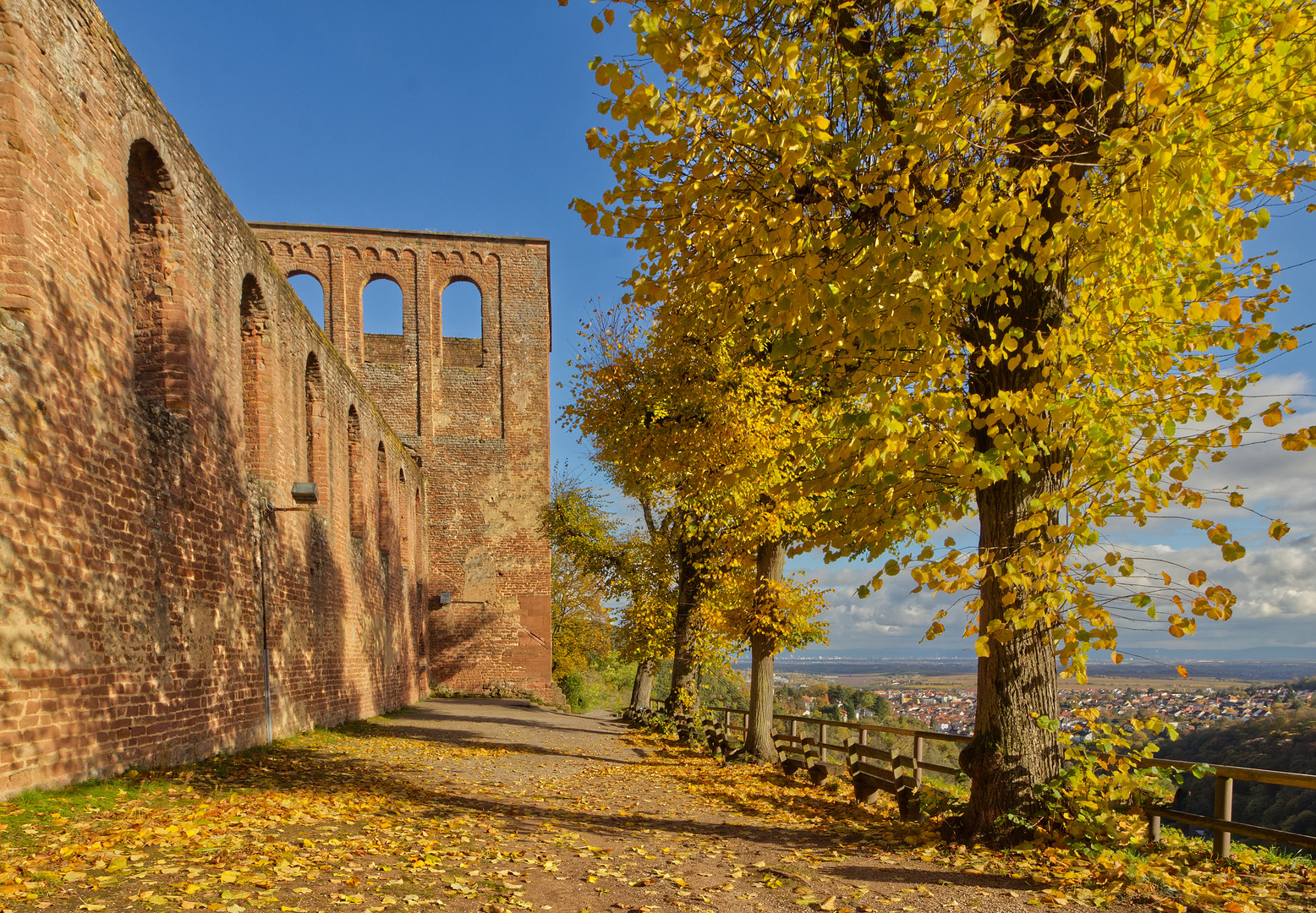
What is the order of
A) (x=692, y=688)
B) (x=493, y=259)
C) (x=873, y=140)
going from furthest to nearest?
1. (x=493, y=259)
2. (x=692, y=688)
3. (x=873, y=140)

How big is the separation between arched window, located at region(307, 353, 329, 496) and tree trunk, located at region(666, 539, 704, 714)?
676 centimetres

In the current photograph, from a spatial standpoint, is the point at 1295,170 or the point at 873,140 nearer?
the point at 1295,170

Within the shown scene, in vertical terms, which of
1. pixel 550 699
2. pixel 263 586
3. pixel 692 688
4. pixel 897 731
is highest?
pixel 263 586

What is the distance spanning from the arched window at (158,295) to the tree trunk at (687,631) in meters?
9.32

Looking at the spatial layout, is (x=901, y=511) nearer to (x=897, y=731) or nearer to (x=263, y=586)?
(x=897, y=731)

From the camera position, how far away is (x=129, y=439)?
7.11m

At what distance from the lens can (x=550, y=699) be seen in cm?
2661

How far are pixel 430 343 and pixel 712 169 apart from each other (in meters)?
23.6

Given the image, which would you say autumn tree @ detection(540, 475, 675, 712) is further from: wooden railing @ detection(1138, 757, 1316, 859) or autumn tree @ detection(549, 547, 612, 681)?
wooden railing @ detection(1138, 757, 1316, 859)

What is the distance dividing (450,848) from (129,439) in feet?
14.4

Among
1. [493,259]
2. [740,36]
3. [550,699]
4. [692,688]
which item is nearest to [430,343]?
[493,259]

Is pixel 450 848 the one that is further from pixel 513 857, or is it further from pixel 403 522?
pixel 403 522

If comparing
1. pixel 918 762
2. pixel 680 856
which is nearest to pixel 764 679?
pixel 918 762

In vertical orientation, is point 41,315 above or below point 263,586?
above
